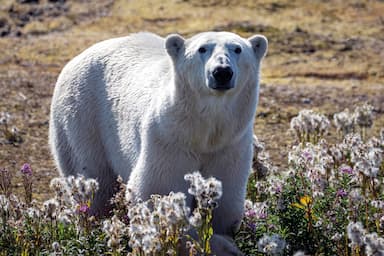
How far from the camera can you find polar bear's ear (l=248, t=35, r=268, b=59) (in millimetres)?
5566

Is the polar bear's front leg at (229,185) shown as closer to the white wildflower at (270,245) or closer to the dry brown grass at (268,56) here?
the white wildflower at (270,245)

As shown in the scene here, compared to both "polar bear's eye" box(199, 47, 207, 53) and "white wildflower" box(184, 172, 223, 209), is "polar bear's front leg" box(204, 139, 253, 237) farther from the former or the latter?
"white wildflower" box(184, 172, 223, 209)

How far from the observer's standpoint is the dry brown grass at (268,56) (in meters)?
10.1

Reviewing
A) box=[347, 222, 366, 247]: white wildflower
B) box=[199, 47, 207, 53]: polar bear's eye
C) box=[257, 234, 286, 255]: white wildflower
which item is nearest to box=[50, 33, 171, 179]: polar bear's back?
box=[199, 47, 207, 53]: polar bear's eye

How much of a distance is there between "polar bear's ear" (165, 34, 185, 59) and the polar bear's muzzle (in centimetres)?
68

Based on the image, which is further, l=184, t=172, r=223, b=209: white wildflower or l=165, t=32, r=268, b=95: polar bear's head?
l=165, t=32, r=268, b=95: polar bear's head

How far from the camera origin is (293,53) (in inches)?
575

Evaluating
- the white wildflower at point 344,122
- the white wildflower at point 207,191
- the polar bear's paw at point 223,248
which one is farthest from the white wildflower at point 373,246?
the white wildflower at point 344,122

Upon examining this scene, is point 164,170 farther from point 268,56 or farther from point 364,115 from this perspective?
point 268,56

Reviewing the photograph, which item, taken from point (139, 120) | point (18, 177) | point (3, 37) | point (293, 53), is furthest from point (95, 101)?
point (3, 37)

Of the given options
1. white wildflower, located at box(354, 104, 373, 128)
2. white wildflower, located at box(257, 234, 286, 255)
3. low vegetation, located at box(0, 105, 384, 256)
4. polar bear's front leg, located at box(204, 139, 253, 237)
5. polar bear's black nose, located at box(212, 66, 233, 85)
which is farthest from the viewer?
white wildflower, located at box(354, 104, 373, 128)

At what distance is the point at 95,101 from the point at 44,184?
1962 millimetres

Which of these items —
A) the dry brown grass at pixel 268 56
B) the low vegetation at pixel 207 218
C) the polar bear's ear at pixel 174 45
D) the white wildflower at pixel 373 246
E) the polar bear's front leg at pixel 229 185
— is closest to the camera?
the white wildflower at pixel 373 246

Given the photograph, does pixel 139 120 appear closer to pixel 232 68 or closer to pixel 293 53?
pixel 232 68
